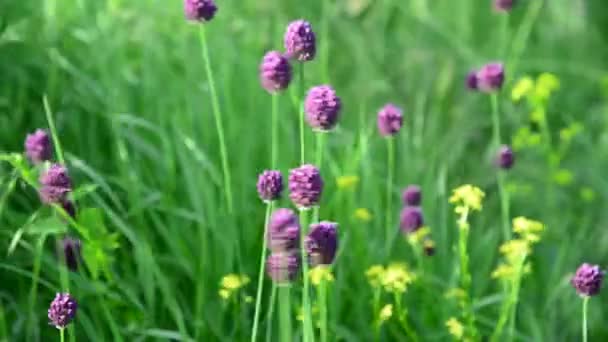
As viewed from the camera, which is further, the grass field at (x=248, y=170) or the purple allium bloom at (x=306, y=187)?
the grass field at (x=248, y=170)

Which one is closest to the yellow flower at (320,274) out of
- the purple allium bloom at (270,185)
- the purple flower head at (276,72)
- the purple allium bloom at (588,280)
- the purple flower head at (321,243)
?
the purple flower head at (321,243)

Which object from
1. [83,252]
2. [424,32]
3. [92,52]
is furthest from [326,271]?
[424,32]

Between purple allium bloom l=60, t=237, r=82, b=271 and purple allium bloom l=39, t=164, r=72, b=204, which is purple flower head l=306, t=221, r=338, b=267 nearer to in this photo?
purple allium bloom l=39, t=164, r=72, b=204

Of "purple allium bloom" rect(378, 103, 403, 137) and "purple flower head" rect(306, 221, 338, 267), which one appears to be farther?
"purple allium bloom" rect(378, 103, 403, 137)

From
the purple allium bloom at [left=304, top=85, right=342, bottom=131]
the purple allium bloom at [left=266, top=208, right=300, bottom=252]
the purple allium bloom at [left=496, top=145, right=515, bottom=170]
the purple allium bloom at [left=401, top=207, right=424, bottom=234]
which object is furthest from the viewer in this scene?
the purple allium bloom at [left=496, top=145, right=515, bottom=170]

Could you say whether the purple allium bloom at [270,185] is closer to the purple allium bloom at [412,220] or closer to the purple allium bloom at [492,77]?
the purple allium bloom at [412,220]

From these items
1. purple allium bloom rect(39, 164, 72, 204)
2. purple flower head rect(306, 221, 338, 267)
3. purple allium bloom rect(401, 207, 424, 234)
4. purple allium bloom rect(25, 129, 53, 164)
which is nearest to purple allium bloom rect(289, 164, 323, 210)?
purple flower head rect(306, 221, 338, 267)

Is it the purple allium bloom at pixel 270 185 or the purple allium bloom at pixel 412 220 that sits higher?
the purple allium bloom at pixel 412 220
